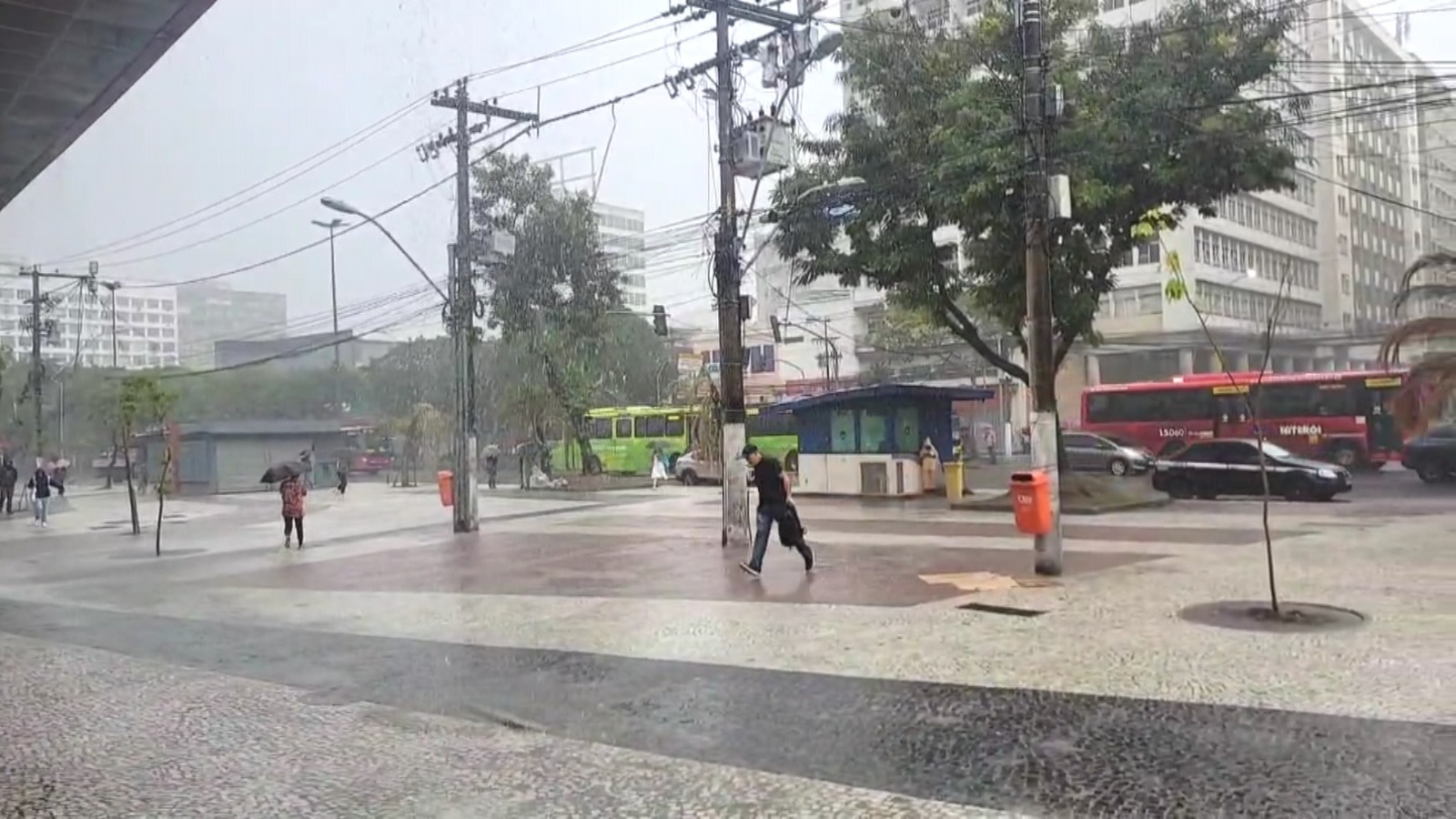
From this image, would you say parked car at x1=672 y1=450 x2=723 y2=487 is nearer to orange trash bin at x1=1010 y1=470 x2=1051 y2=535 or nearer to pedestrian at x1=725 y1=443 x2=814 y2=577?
pedestrian at x1=725 y1=443 x2=814 y2=577

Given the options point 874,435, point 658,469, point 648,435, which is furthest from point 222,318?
point 874,435

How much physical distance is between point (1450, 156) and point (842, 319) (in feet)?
102

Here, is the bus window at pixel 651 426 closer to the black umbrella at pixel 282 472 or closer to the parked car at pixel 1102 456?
the parked car at pixel 1102 456

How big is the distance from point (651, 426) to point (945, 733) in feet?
120

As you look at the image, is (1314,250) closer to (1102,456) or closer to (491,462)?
(1102,456)

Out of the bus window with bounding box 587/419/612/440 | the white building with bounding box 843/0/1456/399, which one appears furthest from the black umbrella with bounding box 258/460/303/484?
the white building with bounding box 843/0/1456/399

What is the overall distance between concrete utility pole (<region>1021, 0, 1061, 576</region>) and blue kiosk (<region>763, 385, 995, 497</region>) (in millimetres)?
13327

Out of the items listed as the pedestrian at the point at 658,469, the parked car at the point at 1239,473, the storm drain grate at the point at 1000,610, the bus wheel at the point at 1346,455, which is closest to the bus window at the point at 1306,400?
the bus wheel at the point at 1346,455

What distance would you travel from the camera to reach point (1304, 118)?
68.3 ft

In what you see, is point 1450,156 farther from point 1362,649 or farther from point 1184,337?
point 1362,649

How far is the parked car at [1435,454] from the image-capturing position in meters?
26.2

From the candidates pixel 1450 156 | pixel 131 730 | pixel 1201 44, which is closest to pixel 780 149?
pixel 1201 44

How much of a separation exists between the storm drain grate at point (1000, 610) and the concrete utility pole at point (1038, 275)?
2133mm

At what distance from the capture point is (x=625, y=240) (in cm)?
3962
